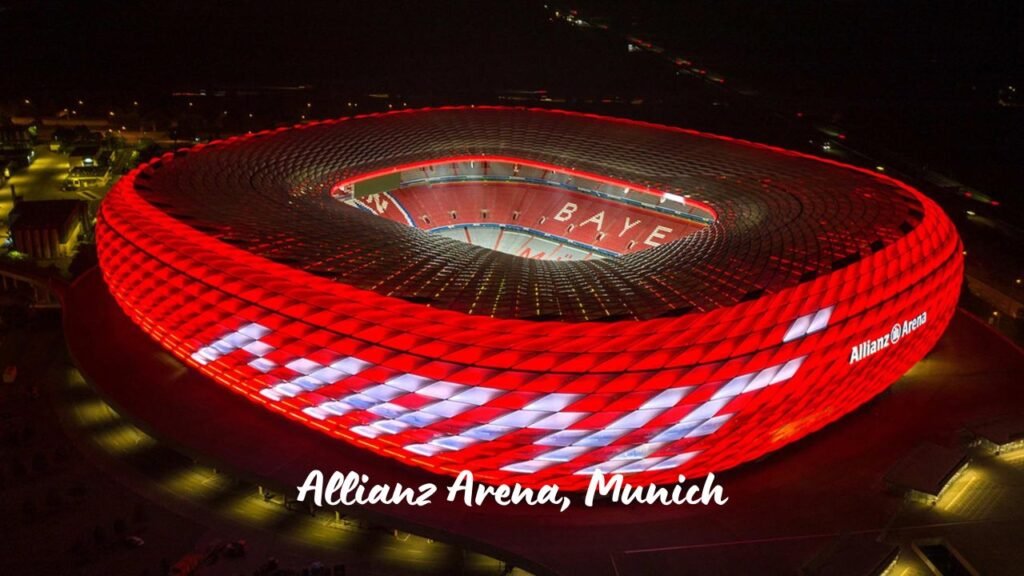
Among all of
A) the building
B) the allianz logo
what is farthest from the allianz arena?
the building

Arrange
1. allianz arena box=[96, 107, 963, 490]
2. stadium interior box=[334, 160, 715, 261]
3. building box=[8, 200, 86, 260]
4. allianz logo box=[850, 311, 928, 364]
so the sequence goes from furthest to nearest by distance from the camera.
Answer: building box=[8, 200, 86, 260], stadium interior box=[334, 160, 715, 261], allianz logo box=[850, 311, 928, 364], allianz arena box=[96, 107, 963, 490]

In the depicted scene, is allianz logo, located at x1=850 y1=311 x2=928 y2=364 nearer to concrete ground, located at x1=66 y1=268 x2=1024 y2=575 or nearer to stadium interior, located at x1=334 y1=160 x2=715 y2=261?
concrete ground, located at x1=66 y1=268 x2=1024 y2=575

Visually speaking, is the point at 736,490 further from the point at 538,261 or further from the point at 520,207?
the point at 520,207

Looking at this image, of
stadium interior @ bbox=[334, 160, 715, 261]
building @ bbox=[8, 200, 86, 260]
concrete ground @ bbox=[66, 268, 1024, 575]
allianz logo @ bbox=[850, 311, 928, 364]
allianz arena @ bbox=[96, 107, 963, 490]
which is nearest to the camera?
allianz arena @ bbox=[96, 107, 963, 490]

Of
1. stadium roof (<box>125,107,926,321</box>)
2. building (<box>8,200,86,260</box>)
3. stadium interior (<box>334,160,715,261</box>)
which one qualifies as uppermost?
stadium roof (<box>125,107,926,321</box>)

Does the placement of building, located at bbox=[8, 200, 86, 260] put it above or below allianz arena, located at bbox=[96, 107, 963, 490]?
below

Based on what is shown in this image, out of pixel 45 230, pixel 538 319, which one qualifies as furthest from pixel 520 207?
pixel 45 230

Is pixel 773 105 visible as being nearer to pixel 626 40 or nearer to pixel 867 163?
pixel 867 163

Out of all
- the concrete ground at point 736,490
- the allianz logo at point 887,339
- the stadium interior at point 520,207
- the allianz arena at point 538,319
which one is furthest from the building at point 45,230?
the allianz logo at point 887,339

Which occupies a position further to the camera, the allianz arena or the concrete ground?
the concrete ground
